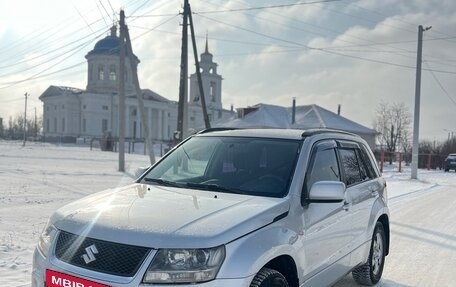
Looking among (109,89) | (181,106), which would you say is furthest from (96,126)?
(181,106)

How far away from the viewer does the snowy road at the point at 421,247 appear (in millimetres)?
5953

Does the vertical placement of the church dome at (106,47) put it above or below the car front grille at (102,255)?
above

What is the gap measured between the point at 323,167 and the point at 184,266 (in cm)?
210

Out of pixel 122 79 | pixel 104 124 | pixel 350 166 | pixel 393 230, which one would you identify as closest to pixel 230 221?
pixel 350 166

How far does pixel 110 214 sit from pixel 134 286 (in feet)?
2.21

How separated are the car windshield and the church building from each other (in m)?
69.8

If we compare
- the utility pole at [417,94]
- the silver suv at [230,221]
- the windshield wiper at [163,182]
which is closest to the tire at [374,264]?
the silver suv at [230,221]

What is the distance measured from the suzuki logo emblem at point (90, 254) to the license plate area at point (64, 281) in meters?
0.13

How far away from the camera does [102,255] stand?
9.91 feet

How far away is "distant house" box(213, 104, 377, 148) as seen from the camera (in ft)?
175

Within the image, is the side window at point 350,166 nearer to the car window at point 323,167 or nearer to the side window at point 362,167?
the side window at point 362,167

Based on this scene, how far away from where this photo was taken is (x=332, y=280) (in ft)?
14.8

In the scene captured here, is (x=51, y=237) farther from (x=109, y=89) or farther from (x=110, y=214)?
(x=109, y=89)

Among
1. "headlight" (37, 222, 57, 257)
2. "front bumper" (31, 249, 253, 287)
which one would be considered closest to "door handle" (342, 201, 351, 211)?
"front bumper" (31, 249, 253, 287)
